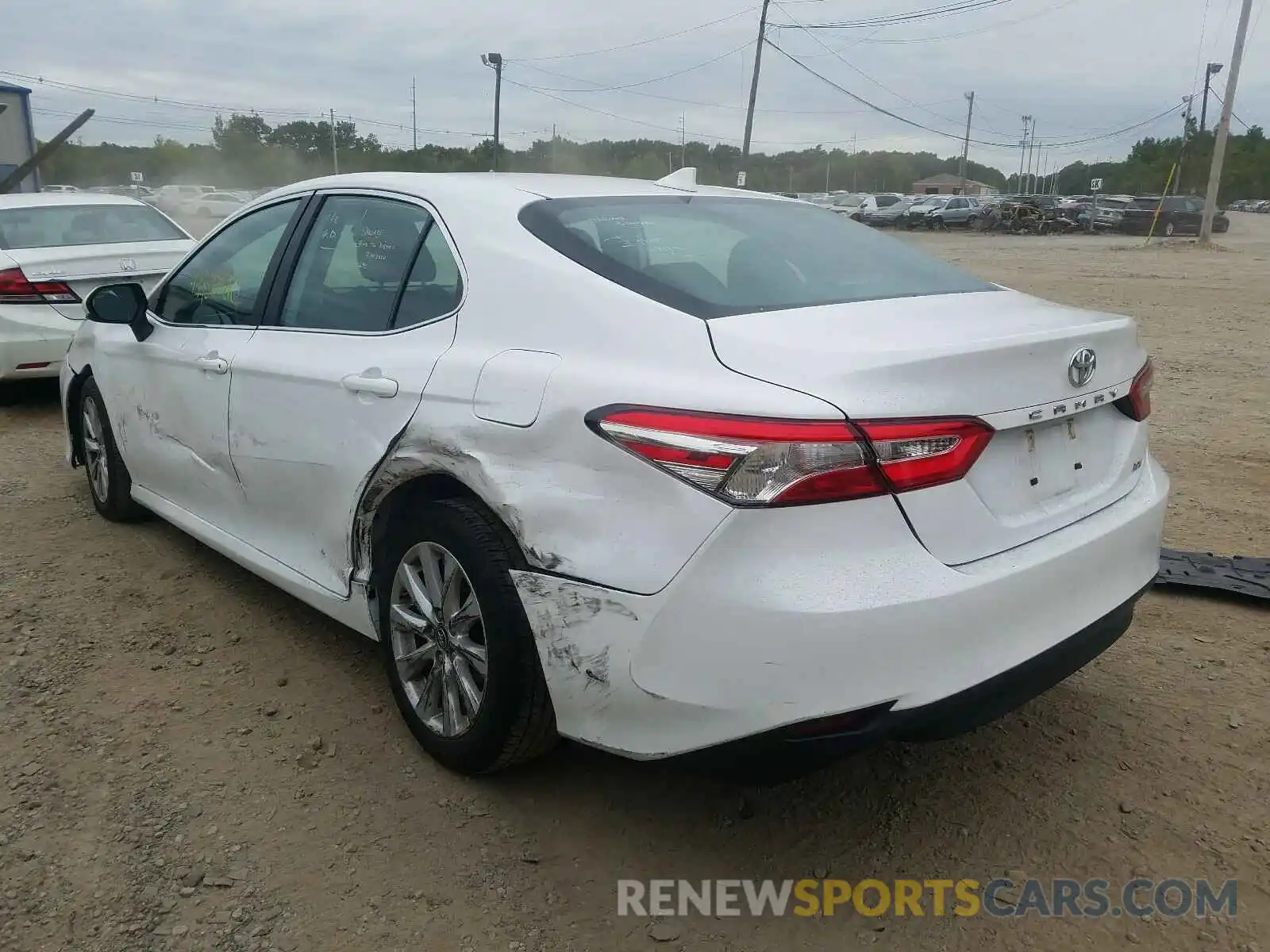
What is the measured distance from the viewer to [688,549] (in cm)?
203

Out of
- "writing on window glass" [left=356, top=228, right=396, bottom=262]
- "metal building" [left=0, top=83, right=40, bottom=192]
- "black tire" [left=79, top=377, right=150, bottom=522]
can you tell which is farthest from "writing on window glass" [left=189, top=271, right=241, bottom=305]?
"metal building" [left=0, top=83, right=40, bottom=192]

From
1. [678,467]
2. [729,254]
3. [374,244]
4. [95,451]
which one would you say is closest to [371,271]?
[374,244]

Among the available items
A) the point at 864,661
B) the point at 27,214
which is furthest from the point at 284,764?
the point at 27,214

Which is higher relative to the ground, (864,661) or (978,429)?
(978,429)

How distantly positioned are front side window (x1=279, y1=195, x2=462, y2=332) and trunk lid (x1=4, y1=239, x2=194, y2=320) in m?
4.01

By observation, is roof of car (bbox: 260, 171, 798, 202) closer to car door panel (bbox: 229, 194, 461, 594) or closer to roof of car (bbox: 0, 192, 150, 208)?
car door panel (bbox: 229, 194, 461, 594)

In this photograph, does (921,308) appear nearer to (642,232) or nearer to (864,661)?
(642,232)

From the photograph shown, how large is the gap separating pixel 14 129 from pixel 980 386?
20.5 meters

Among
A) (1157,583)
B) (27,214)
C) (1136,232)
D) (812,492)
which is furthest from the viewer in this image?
(1136,232)

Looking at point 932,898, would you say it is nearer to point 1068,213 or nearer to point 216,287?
point 216,287

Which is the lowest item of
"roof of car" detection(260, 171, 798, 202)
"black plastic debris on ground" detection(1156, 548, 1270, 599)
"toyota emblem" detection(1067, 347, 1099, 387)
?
"black plastic debris on ground" detection(1156, 548, 1270, 599)

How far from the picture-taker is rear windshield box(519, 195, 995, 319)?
2.47 meters

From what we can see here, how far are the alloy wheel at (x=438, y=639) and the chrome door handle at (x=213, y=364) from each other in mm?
1120

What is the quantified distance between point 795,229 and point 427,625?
5.11ft
